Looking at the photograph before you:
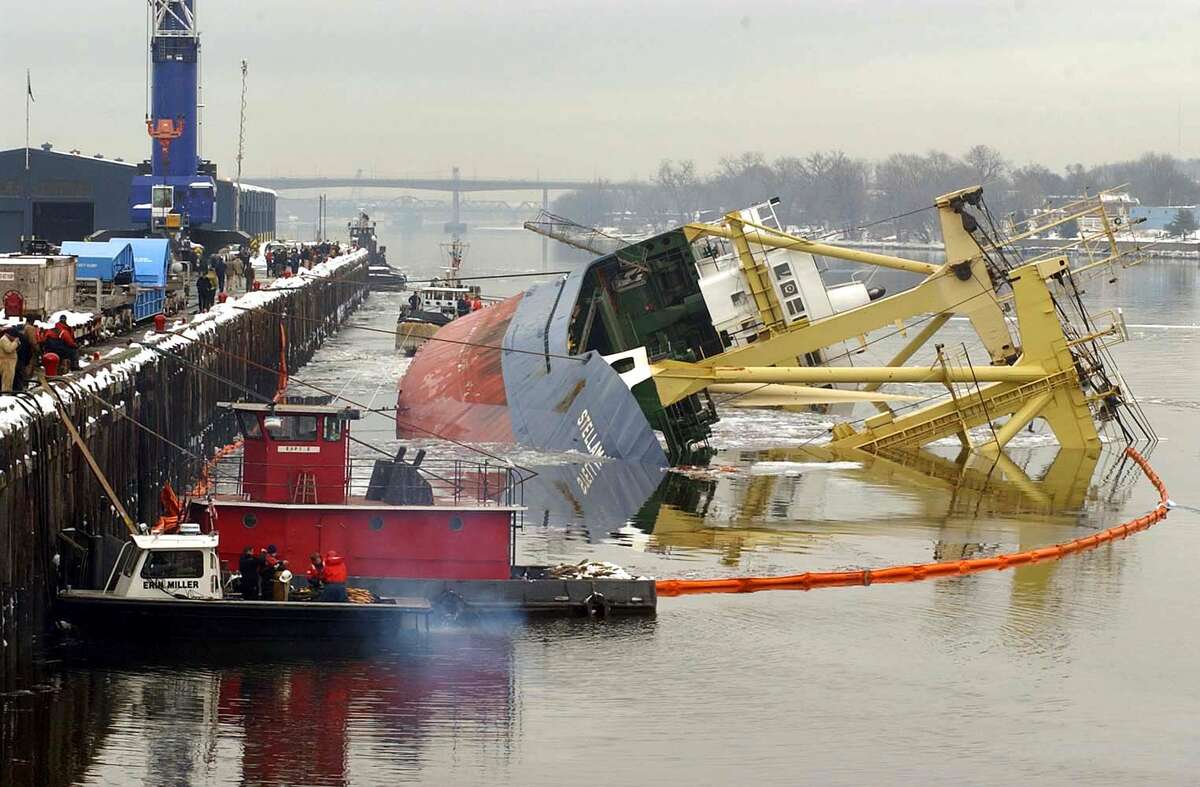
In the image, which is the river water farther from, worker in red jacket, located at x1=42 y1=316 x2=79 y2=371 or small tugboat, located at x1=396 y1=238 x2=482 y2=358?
small tugboat, located at x1=396 y1=238 x2=482 y2=358

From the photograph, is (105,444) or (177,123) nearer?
(105,444)

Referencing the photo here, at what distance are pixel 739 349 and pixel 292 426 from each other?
76.1ft

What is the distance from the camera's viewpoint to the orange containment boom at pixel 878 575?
3400 cm

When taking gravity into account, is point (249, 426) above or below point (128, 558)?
above

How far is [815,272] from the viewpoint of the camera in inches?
2234

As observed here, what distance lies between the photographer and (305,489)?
3105cm

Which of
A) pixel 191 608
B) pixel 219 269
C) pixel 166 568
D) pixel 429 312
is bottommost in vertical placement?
pixel 191 608

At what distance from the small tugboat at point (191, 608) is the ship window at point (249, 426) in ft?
8.87

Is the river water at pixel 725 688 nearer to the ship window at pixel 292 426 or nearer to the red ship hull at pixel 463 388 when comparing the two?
the ship window at pixel 292 426

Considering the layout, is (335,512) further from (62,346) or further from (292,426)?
(62,346)

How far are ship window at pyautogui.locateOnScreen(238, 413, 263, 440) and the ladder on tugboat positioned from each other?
0.99 meters

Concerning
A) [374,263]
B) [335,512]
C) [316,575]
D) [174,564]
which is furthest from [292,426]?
[374,263]

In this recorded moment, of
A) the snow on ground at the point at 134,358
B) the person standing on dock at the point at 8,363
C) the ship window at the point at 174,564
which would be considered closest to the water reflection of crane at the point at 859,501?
the snow on ground at the point at 134,358

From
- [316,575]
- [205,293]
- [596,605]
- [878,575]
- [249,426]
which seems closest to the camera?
[316,575]
